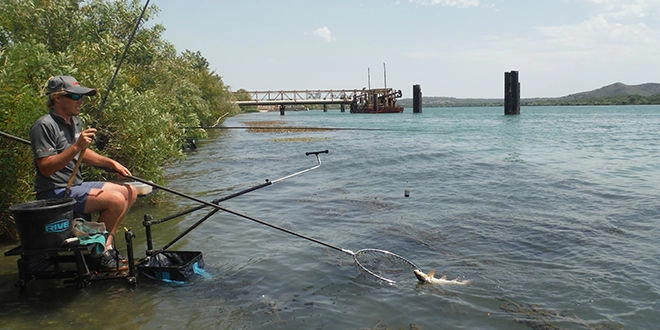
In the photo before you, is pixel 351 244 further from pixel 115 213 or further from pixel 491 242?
pixel 115 213

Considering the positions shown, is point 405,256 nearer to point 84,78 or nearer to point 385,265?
point 385,265

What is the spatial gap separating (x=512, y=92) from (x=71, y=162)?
269 feet

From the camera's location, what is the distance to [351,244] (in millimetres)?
9359

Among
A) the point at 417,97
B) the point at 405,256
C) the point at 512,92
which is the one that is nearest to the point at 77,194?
the point at 405,256

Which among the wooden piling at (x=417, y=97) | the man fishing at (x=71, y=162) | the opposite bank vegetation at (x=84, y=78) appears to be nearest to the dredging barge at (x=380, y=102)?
the wooden piling at (x=417, y=97)

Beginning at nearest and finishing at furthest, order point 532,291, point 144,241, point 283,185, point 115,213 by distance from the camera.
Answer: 1. point 115,213
2. point 532,291
3. point 144,241
4. point 283,185

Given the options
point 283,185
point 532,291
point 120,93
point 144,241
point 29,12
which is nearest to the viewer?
point 532,291

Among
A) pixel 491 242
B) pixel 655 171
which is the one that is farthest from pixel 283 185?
pixel 655 171

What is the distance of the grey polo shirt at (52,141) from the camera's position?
5.57 metres

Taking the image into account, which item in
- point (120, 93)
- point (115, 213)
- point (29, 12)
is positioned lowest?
point (115, 213)

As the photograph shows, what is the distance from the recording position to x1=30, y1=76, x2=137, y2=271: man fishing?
18.2 ft

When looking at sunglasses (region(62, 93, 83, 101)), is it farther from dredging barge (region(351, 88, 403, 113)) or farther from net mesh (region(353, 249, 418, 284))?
dredging barge (region(351, 88, 403, 113))

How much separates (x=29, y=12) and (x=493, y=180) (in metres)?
16.0

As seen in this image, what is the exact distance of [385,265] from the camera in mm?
7977
